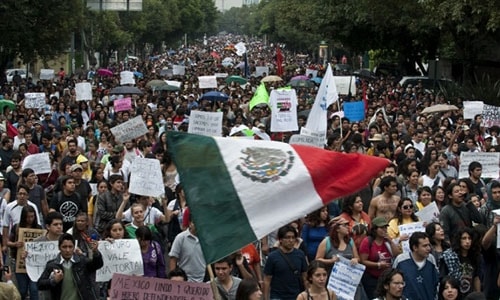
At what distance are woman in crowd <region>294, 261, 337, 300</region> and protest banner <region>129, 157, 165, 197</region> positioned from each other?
3802 millimetres

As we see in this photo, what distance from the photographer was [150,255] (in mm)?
9883

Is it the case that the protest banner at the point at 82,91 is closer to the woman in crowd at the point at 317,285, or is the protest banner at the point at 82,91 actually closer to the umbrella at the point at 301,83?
the umbrella at the point at 301,83

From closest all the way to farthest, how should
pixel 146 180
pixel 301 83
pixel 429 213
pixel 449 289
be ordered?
pixel 449 289 → pixel 429 213 → pixel 146 180 → pixel 301 83

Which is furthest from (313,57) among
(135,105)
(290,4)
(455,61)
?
(135,105)

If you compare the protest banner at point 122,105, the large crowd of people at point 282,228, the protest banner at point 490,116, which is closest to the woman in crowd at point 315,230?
the large crowd of people at point 282,228

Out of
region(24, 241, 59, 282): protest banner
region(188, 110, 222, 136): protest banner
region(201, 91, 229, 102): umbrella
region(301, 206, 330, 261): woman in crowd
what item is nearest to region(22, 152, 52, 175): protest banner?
region(188, 110, 222, 136): protest banner

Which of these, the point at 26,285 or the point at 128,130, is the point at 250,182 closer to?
the point at 26,285

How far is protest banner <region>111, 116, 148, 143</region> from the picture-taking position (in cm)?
1723

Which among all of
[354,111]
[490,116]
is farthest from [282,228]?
[354,111]

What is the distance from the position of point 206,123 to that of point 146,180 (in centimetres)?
570

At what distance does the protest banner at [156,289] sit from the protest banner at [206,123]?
10.2 metres

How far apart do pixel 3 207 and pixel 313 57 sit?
91.2 metres

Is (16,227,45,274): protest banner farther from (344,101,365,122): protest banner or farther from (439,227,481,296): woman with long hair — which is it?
(344,101,365,122): protest banner

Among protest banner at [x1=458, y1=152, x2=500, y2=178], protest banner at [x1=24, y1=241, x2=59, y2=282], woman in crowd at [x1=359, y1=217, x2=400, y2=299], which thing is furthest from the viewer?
protest banner at [x1=458, y1=152, x2=500, y2=178]
